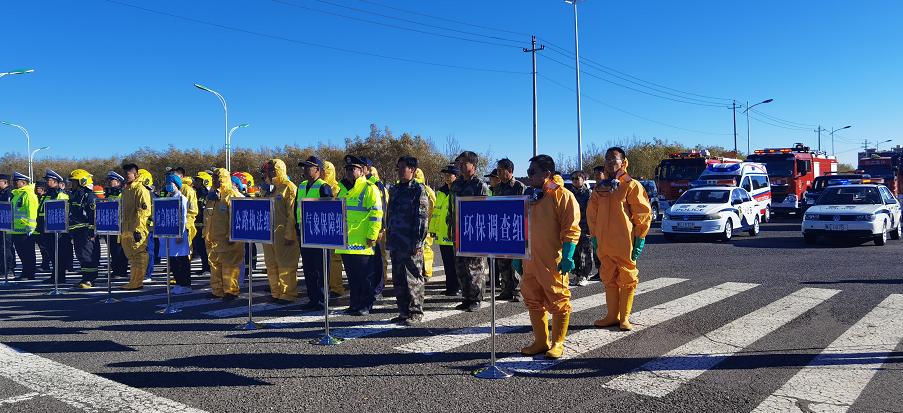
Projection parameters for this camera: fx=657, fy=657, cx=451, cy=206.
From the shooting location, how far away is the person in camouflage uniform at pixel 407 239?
Result: 25.4 ft

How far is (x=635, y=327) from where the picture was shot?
24.0 ft

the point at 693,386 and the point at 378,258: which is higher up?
the point at 378,258

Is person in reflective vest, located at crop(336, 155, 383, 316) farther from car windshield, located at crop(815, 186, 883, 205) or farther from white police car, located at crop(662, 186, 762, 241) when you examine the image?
car windshield, located at crop(815, 186, 883, 205)

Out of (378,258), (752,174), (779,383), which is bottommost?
(779,383)

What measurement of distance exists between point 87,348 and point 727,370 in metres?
6.14

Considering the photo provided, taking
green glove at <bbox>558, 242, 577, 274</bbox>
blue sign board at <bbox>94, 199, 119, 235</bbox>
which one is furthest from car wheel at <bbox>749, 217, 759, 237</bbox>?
blue sign board at <bbox>94, 199, 119, 235</bbox>

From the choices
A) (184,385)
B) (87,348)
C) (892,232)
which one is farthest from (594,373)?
(892,232)

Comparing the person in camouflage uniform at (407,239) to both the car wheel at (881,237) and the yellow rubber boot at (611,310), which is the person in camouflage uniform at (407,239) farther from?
the car wheel at (881,237)

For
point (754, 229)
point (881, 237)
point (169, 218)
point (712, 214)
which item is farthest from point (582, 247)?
point (754, 229)

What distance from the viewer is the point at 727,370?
5586mm

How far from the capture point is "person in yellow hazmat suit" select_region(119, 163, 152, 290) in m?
10.7

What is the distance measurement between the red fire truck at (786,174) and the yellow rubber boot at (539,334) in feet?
78.4

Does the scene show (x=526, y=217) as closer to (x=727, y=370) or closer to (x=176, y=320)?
(x=727, y=370)

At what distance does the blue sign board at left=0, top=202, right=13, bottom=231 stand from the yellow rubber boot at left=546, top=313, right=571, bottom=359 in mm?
10941
